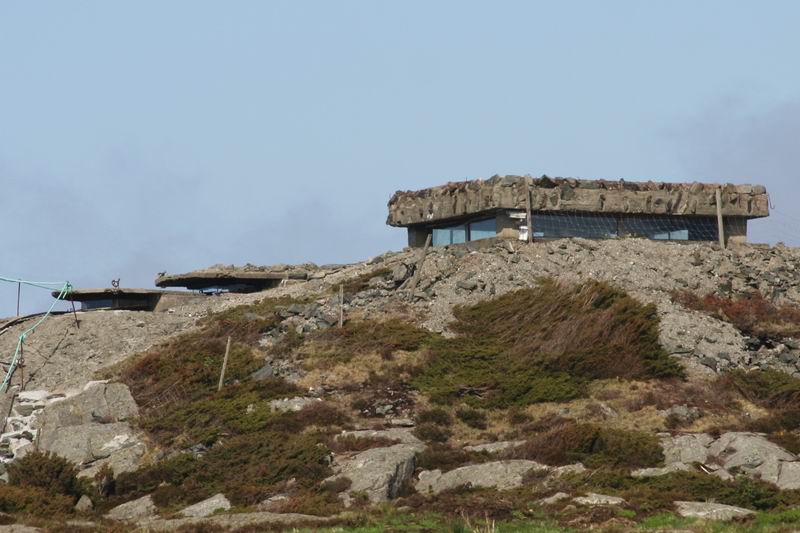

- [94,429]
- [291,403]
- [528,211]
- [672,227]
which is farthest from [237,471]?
[672,227]

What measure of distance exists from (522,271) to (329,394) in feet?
39.0

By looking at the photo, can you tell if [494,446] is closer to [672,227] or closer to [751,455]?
[751,455]

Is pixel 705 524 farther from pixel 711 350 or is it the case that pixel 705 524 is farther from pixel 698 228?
pixel 698 228

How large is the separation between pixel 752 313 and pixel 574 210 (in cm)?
1076

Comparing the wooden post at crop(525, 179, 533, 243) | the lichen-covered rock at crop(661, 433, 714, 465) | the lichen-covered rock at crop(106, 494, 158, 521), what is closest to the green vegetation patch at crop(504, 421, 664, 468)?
the lichen-covered rock at crop(661, 433, 714, 465)

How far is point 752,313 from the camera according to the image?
5216 centimetres

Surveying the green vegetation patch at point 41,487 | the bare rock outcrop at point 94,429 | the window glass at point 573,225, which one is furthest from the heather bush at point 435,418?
the window glass at point 573,225

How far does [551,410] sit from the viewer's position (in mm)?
45438

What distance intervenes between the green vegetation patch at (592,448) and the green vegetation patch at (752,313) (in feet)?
37.5

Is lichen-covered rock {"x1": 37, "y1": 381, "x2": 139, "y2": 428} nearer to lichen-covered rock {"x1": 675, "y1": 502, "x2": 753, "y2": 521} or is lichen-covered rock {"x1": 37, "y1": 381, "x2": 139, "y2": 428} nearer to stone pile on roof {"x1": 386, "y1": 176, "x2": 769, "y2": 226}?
stone pile on roof {"x1": 386, "y1": 176, "x2": 769, "y2": 226}

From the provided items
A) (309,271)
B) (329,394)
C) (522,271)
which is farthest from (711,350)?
(309,271)

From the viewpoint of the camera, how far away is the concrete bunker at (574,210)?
2344 inches

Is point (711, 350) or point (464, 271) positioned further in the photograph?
point (464, 271)

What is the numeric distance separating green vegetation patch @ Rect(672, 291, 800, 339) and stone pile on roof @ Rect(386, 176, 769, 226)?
8.01 meters
